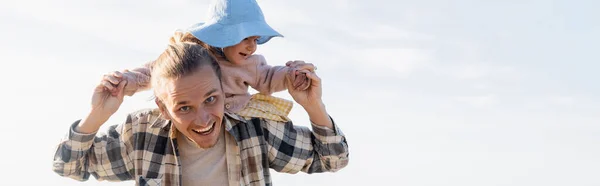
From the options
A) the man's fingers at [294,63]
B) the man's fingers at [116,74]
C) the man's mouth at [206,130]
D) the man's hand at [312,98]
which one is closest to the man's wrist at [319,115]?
the man's hand at [312,98]

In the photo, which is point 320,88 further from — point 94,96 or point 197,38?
point 94,96

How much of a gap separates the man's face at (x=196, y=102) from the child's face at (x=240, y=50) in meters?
0.25

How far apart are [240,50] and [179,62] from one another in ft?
1.31

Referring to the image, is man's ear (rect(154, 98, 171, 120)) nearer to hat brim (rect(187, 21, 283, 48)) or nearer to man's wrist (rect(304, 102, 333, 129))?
hat brim (rect(187, 21, 283, 48))

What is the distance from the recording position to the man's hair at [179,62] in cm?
446

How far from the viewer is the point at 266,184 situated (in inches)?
191

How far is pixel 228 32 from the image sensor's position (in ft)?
15.6

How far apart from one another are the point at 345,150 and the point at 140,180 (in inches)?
45.2

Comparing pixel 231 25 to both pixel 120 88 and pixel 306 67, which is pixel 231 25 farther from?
pixel 120 88

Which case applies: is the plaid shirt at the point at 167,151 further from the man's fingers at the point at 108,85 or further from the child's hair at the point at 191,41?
the child's hair at the point at 191,41

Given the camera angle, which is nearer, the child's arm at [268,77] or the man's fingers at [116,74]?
the man's fingers at [116,74]

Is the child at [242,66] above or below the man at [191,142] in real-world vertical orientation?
above

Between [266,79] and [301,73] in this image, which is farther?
[266,79]

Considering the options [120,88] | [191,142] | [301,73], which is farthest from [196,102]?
[301,73]
